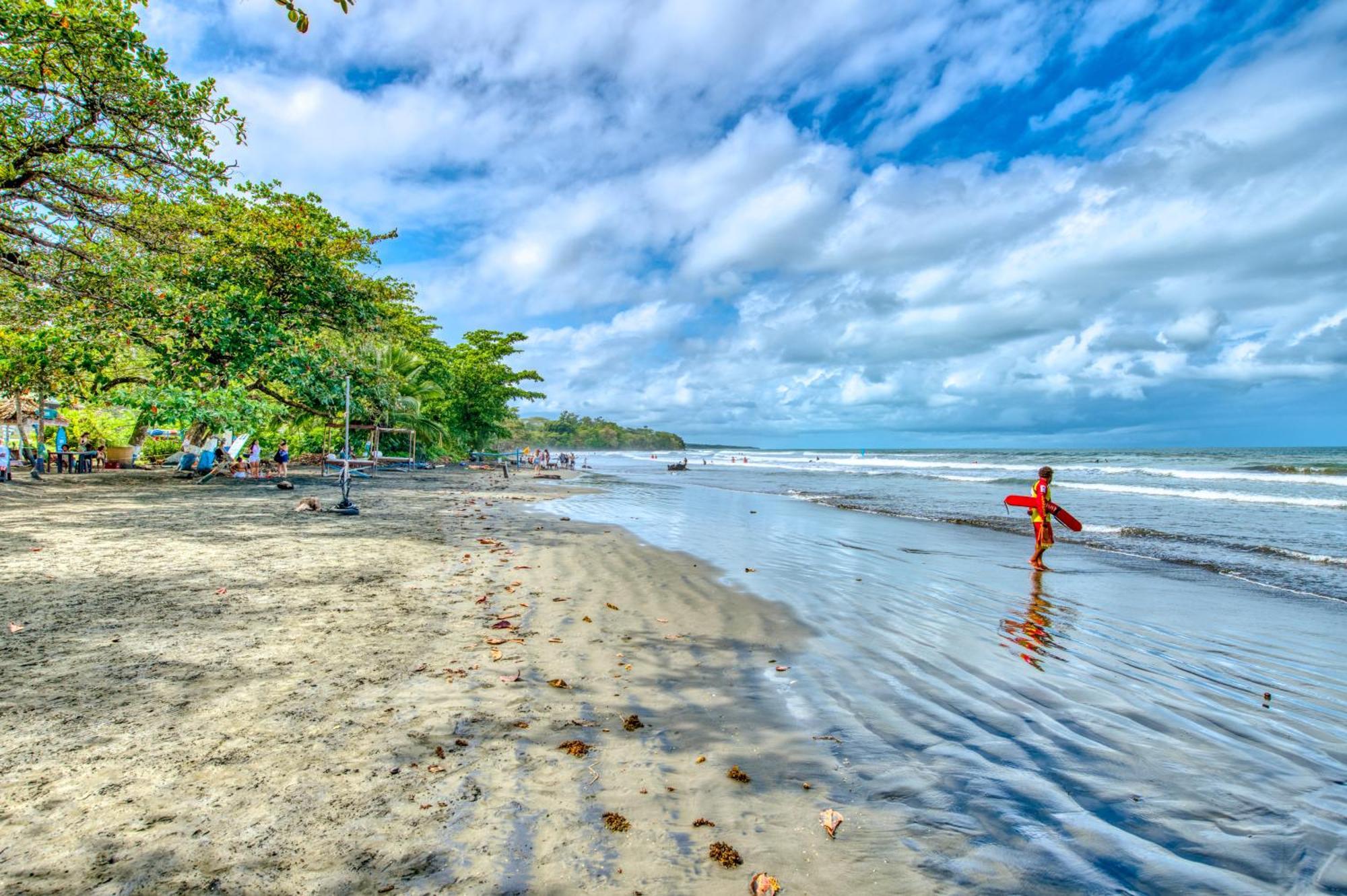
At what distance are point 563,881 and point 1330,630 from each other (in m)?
9.29

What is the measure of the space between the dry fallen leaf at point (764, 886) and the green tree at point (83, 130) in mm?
13039

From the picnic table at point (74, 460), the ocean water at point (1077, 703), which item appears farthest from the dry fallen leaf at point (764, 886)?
the picnic table at point (74, 460)

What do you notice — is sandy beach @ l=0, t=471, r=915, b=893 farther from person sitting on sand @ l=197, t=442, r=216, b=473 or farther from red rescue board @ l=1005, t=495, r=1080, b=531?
person sitting on sand @ l=197, t=442, r=216, b=473

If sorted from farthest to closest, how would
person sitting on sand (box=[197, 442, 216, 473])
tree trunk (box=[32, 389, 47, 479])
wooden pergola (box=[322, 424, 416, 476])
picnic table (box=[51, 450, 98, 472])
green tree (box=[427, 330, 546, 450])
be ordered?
green tree (box=[427, 330, 546, 450]), wooden pergola (box=[322, 424, 416, 476]), picnic table (box=[51, 450, 98, 472]), person sitting on sand (box=[197, 442, 216, 473]), tree trunk (box=[32, 389, 47, 479])

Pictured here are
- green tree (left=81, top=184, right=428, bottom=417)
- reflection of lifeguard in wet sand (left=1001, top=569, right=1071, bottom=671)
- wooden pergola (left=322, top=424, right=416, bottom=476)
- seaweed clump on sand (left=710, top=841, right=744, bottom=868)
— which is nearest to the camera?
seaweed clump on sand (left=710, top=841, right=744, bottom=868)

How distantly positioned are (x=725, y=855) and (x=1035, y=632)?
17.1 feet

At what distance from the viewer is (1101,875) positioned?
2.46 metres

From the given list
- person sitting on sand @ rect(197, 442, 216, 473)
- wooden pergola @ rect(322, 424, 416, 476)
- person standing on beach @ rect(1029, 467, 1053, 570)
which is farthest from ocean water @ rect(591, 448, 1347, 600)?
person sitting on sand @ rect(197, 442, 216, 473)

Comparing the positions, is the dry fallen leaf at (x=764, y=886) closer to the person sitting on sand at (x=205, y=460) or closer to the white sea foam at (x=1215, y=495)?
the person sitting on sand at (x=205, y=460)

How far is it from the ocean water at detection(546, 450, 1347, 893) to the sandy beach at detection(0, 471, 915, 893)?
1.49 ft

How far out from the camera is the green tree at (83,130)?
929cm

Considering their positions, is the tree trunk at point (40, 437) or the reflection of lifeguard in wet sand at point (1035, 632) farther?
the tree trunk at point (40, 437)

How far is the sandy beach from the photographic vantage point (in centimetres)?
231

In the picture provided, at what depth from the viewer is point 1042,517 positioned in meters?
9.79
